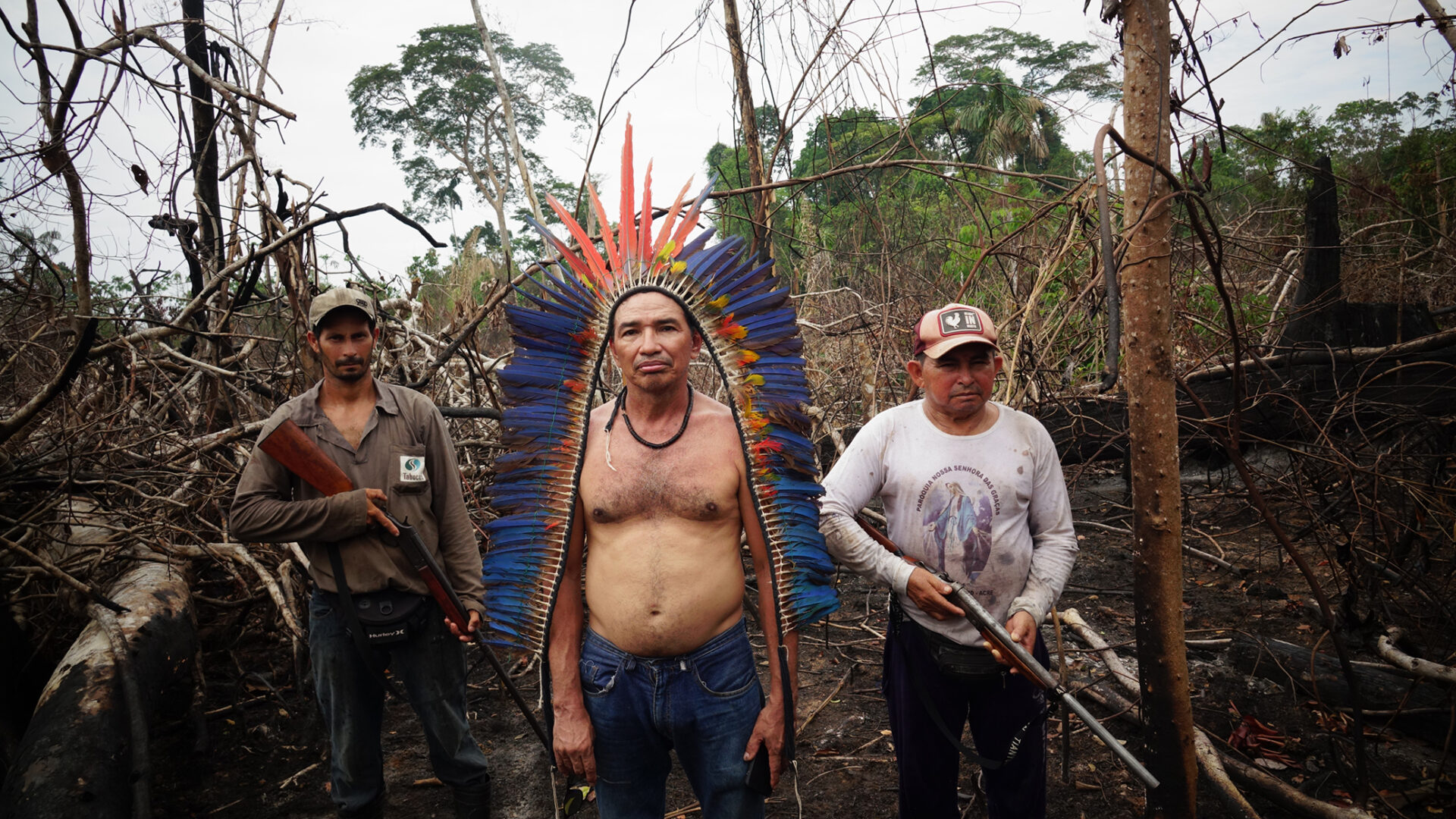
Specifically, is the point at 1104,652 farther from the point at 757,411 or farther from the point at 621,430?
the point at 621,430

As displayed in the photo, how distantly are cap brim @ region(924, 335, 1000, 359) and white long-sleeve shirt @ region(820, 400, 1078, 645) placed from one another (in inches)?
9.3

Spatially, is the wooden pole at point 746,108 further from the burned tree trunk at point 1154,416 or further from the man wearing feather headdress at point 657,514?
the burned tree trunk at point 1154,416

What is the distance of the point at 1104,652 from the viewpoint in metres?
3.80

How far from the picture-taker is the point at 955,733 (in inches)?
101

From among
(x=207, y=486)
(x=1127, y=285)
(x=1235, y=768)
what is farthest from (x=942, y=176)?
(x=207, y=486)

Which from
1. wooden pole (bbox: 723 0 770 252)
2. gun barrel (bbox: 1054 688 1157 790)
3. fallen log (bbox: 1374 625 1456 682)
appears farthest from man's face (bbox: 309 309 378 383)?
fallen log (bbox: 1374 625 1456 682)

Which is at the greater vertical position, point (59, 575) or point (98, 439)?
point (98, 439)

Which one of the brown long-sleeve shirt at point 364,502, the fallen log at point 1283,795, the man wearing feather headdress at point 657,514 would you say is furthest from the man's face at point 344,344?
the fallen log at point 1283,795

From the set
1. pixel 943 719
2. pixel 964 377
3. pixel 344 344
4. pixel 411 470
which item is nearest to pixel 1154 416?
pixel 964 377

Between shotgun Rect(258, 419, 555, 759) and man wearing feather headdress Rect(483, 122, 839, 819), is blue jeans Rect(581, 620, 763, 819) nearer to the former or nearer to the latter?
man wearing feather headdress Rect(483, 122, 839, 819)

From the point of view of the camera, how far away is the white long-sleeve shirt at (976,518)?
2385 mm

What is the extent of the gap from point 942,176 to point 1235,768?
2730mm

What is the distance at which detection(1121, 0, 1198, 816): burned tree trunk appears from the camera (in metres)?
2.33

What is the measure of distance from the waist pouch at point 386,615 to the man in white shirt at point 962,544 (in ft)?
→ 5.37
